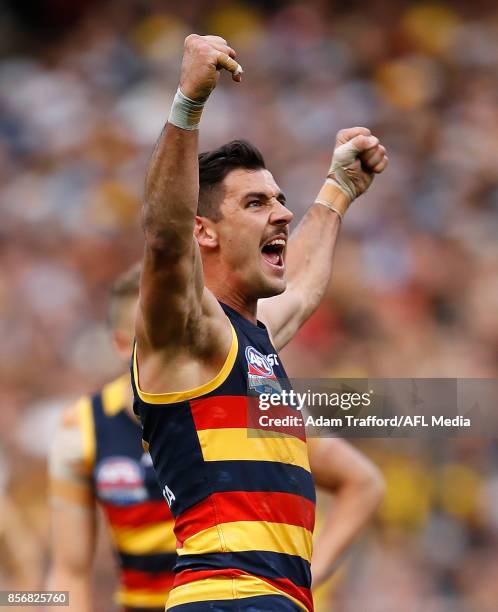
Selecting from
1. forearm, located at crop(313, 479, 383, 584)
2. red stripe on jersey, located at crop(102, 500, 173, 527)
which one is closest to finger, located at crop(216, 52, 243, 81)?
red stripe on jersey, located at crop(102, 500, 173, 527)

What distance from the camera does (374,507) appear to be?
5918 mm

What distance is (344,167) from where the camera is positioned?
518 cm

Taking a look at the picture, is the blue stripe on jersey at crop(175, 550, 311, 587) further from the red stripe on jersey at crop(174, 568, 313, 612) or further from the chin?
the chin

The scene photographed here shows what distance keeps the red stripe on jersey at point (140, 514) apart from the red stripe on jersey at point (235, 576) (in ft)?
5.97

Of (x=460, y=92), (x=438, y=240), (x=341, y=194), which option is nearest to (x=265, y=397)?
(x=341, y=194)

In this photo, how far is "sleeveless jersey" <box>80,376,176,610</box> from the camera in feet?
18.8

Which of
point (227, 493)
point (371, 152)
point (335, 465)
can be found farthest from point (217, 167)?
point (335, 465)

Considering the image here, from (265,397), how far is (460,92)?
857 cm

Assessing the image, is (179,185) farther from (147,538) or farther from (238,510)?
(147,538)

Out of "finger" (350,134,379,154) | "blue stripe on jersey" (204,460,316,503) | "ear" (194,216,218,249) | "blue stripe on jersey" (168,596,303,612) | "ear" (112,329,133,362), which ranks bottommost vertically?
"blue stripe on jersey" (168,596,303,612)

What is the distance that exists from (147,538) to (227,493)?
6.67ft

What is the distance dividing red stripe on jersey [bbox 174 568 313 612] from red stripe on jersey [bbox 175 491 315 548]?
0.39ft

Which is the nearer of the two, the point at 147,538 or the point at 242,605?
the point at 242,605

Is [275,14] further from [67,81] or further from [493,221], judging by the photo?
[493,221]
